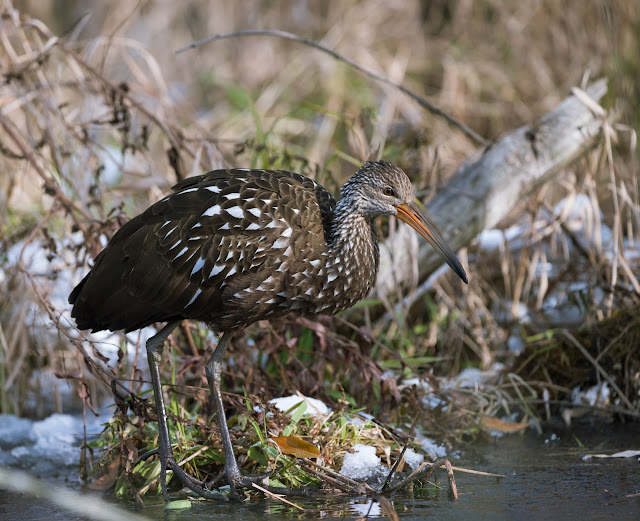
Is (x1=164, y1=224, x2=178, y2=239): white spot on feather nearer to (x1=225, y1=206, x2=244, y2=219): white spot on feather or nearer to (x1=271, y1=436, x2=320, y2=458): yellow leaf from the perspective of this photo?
(x1=225, y1=206, x2=244, y2=219): white spot on feather

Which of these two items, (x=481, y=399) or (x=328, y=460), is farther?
(x=481, y=399)

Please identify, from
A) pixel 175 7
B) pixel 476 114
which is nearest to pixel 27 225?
pixel 476 114

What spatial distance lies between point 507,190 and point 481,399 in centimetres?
135

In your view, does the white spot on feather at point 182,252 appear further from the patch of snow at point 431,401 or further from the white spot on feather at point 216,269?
the patch of snow at point 431,401

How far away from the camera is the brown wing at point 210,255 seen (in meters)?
3.84

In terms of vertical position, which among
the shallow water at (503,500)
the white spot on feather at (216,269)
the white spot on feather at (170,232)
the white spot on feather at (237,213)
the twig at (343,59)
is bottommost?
the shallow water at (503,500)

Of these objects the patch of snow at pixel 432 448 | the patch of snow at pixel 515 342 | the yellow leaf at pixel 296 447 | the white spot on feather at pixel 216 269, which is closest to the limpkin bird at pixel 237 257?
the white spot on feather at pixel 216 269

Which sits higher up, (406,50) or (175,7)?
(175,7)

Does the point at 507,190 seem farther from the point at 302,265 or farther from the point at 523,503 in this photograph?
the point at 523,503

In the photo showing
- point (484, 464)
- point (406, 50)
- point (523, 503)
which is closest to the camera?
point (523, 503)

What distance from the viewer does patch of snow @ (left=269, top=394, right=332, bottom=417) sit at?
4293mm

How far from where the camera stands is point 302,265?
153 inches

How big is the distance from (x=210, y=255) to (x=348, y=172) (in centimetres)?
405

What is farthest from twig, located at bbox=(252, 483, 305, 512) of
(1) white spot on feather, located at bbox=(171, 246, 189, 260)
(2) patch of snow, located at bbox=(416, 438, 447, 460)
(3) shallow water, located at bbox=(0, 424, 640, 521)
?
(1) white spot on feather, located at bbox=(171, 246, 189, 260)
